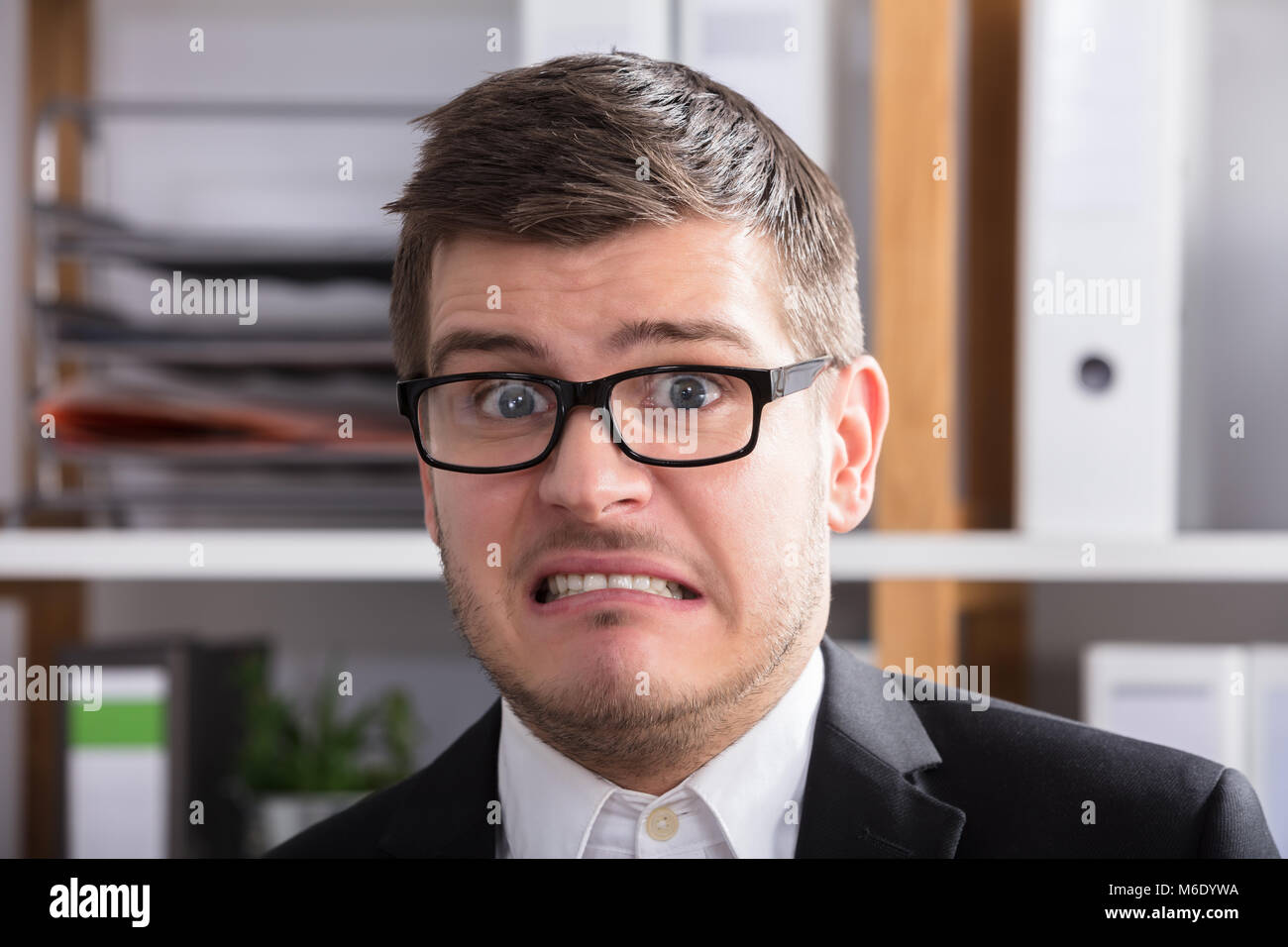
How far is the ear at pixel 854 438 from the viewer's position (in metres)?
0.57

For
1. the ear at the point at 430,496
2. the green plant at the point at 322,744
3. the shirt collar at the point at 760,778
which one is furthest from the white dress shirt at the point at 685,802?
the green plant at the point at 322,744

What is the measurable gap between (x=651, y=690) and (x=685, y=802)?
0.28 feet

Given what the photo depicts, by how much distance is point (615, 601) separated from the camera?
0.52 metres

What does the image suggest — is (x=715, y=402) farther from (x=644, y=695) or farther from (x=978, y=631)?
(x=978, y=631)

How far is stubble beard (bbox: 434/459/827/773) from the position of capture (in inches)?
20.9

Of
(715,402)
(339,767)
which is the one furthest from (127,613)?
(715,402)

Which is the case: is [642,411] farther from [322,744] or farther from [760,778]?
[322,744]

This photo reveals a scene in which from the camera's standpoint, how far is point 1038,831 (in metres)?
0.56

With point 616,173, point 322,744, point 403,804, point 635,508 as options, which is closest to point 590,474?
point 635,508

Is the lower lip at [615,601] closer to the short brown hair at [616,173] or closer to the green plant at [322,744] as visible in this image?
the short brown hair at [616,173]

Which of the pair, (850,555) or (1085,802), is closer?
(1085,802)

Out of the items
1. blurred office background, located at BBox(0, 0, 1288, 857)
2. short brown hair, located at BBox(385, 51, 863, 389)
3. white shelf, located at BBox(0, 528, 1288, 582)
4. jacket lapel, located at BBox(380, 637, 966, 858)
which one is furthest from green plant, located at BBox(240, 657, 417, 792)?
short brown hair, located at BBox(385, 51, 863, 389)

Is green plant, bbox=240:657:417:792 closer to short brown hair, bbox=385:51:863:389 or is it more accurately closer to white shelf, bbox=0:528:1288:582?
white shelf, bbox=0:528:1288:582

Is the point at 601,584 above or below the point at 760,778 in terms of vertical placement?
above
